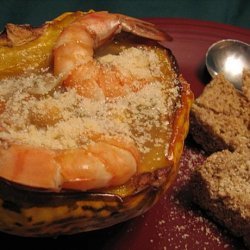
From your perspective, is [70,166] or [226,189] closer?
[70,166]

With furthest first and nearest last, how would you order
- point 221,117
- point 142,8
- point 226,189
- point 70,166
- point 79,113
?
point 142,8 < point 221,117 < point 226,189 < point 79,113 < point 70,166

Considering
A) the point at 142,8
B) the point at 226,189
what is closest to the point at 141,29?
the point at 226,189

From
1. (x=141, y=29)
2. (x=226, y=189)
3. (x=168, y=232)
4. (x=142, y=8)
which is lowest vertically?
(x=168, y=232)

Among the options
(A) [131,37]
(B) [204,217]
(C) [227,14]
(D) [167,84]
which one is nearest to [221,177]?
(B) [204,217]

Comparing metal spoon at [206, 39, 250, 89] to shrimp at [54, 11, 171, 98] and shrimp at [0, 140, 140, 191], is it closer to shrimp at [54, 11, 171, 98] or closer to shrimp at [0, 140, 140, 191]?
shrimp at [54, 11, 171, 98]

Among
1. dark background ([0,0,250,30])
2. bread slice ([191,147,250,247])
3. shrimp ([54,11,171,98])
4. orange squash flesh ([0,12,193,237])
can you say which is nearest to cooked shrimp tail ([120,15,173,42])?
shrimp ([54,11,171,98])

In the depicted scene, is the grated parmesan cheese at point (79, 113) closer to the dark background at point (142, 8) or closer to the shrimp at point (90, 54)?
the shrimp at point (90, 54)

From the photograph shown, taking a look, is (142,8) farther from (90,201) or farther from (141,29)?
(90,201)

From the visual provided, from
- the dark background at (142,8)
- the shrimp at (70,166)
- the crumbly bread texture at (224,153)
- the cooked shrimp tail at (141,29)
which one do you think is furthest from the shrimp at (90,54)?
the dark background at (142,8)
